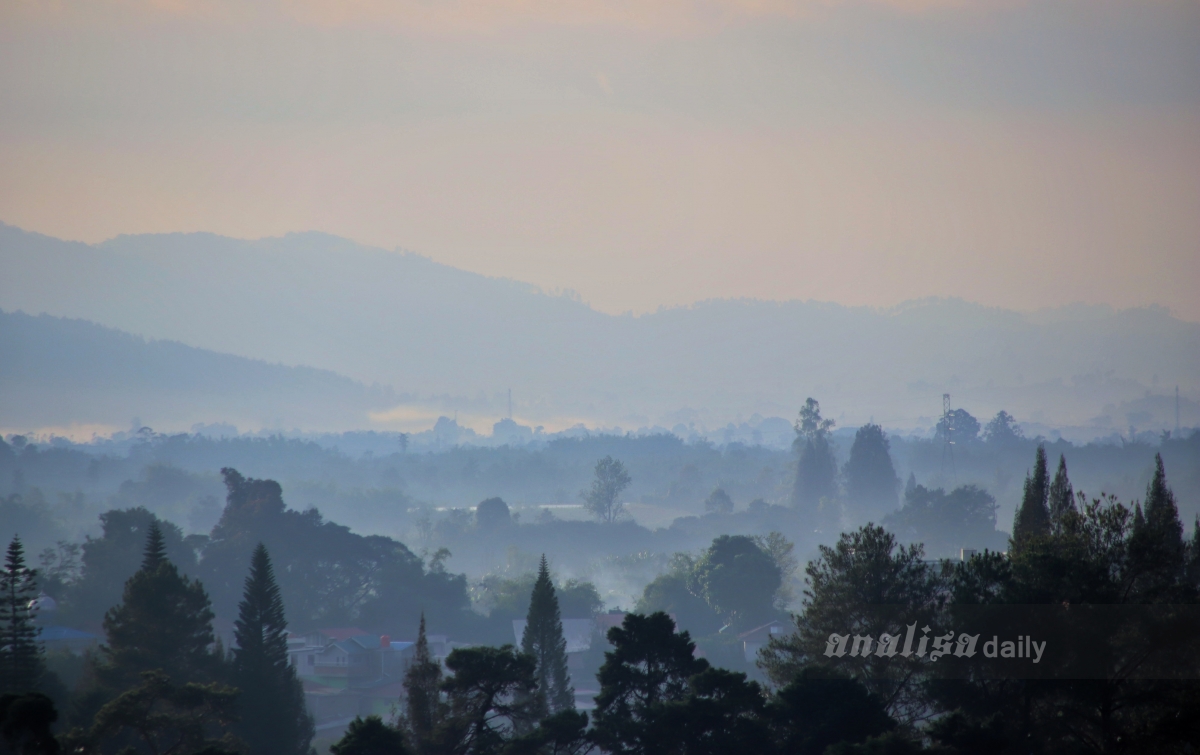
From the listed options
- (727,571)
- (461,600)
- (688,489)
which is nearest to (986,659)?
(727,571)

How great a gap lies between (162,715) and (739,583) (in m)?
48.1

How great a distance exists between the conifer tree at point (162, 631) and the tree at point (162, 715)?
358 inches

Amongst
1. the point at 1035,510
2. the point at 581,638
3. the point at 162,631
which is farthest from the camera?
the point at 581,638

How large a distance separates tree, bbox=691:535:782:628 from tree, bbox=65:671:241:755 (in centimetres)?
4467

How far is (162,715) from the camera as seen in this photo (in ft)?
85.1

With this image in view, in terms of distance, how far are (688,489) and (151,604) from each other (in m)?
140

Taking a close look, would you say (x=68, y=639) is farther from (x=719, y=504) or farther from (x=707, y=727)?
(x=719, y=504)

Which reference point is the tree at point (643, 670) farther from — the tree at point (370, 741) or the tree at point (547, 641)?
the tree at point (547, 641)

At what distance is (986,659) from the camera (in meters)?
25.7

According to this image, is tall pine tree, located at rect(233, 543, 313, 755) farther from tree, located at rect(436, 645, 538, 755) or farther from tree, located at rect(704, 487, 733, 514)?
tree, located at rect(704, 487, 733, 514)

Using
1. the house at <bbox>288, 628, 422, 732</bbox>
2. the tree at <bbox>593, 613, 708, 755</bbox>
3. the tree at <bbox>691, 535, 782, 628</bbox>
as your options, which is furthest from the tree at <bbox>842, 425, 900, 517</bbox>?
the tree at <bbox>593, 613, 708, 755</bbox>

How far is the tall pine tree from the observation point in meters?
37.2

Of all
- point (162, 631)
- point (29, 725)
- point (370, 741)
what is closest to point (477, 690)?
point (370, 741)

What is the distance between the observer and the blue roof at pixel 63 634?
183 feet
